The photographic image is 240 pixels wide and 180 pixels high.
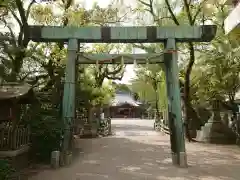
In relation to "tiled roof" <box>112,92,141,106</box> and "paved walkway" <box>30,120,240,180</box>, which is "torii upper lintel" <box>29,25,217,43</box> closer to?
"paved walkway" <box>30,120,240,180</box>

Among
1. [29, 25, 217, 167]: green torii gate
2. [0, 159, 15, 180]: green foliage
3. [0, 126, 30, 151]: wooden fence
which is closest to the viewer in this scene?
[0, 159, 15, 180]: green foliage

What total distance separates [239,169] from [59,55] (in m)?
11.1

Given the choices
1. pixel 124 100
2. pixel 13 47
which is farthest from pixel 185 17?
pixel 124 100

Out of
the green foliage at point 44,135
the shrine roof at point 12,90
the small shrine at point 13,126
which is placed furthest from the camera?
the green foliage at point 44,135

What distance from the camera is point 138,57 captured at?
12.7m

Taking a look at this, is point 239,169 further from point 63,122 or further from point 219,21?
point 219,21

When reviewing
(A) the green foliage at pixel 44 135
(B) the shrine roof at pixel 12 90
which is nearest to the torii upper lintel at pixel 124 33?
(B) the shrine roof at pixel 12 90

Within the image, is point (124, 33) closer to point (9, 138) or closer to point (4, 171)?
point (9, 138)

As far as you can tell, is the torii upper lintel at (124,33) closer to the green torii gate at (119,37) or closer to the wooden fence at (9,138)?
the green torii gate at (119,37)

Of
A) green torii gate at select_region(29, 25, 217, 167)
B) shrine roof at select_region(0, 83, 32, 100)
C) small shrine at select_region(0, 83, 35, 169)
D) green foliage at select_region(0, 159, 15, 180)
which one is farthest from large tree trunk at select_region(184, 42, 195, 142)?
green foliage at select_region(0, 159, 15, 180)

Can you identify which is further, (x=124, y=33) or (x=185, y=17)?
(x=185, y=17)

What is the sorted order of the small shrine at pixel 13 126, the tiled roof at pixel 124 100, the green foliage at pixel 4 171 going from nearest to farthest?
the green foliage at pixel 4 171
the small shrine at pixel 13 126
the tiled roof at pixel 124 100

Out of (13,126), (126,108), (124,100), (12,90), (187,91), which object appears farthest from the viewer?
(126,108)

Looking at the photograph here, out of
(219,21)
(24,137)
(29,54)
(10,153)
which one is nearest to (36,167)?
(24,137)
